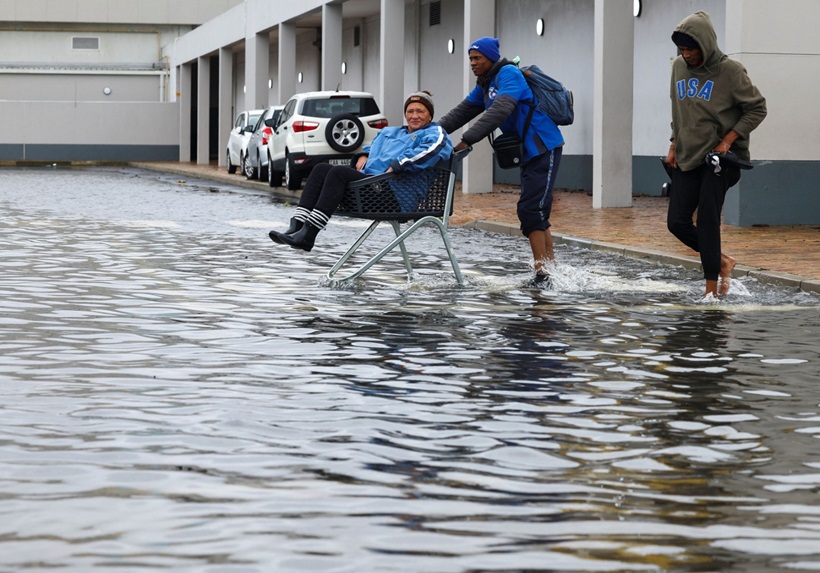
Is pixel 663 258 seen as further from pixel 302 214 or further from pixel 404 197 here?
pixel 302 214

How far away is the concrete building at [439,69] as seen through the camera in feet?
56.6

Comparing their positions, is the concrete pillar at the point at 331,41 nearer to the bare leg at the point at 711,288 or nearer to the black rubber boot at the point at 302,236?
the black rubber boot at the point at 302,236

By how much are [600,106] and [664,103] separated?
3.89 meters

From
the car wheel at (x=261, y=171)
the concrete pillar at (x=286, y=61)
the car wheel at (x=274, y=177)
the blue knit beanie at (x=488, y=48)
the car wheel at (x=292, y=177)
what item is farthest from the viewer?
the concrete pillar at (x=286, y=61)

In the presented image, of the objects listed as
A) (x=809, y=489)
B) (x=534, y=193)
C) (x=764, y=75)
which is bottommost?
(x=809, y=489)

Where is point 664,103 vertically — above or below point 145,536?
above

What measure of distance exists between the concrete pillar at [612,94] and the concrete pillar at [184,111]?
38051 millimetres

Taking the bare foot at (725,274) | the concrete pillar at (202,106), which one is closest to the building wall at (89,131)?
the concrete pillar at (202,106)

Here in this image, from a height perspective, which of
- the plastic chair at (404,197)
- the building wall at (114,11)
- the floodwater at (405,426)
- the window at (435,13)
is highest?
the building wall at (114,11)

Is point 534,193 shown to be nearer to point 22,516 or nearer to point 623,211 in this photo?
point 22,516

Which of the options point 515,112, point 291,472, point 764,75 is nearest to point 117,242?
point 515,112

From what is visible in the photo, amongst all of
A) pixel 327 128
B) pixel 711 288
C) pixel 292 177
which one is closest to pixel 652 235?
pixel 711 288

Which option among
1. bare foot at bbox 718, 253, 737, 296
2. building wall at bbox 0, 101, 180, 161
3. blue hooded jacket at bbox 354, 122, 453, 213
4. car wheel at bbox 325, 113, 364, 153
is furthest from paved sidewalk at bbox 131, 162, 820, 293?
building wall at bbox 0, 101, 180, 161

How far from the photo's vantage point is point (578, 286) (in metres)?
11.6
